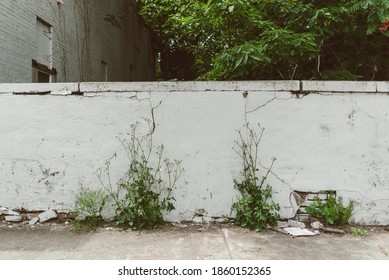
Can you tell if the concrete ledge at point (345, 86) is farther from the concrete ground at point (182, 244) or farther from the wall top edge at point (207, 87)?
the concrete ground at point (182, 244)

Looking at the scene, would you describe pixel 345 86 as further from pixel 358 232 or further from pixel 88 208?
pixel 88 208

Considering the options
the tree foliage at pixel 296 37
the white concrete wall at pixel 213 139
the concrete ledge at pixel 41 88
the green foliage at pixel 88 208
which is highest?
the tree foliage at pixel 296 37

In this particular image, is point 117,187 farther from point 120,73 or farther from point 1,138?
point 120,73

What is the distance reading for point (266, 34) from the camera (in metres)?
5.74

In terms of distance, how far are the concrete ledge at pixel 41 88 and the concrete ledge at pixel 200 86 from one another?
19cm

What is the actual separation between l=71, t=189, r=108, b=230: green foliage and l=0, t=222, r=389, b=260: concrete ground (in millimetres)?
171

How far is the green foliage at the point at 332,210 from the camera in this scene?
4648 mm

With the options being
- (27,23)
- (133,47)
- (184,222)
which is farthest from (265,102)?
(133,47)

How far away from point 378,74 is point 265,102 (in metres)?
3.50

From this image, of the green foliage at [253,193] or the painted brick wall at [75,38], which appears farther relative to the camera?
the painted brick wall at [75,38]

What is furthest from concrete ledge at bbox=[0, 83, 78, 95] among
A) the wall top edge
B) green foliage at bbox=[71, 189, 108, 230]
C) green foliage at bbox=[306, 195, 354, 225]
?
green foliage at bbox=[306, 195, 354, 225]

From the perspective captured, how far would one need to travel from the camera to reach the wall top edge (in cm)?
481

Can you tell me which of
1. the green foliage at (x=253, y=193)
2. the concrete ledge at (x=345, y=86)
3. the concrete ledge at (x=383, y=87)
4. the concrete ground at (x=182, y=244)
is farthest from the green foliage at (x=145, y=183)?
the concrete ledge at (x=383, y=87)

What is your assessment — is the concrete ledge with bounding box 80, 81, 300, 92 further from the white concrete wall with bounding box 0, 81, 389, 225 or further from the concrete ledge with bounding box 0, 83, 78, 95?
the concrete ledge with bounding box 0, 83, 78, 95
